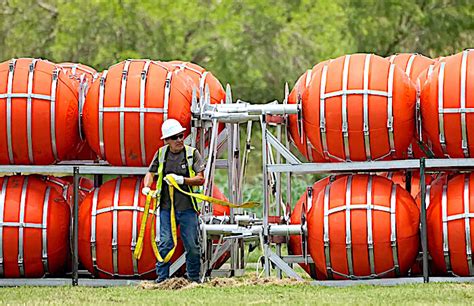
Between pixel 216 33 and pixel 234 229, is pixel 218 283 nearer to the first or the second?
pixel 234 229

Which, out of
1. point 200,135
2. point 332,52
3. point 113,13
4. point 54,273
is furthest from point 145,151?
point 332,52

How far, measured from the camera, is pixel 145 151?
14797mm

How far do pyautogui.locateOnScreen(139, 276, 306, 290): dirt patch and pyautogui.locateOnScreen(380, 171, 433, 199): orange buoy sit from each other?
6.38 feet

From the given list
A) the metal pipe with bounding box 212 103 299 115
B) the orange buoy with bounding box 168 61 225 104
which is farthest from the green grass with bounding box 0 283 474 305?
the orange buoy with bounding box 168 61 225 104

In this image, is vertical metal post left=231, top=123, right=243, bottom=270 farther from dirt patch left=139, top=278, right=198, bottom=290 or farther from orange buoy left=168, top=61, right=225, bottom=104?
dirt patch left=139, top=278, right=198, bottom=290

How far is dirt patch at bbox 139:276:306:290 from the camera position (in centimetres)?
1394

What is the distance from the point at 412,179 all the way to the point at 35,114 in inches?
178

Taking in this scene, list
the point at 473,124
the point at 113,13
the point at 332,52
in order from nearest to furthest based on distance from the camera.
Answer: the point at 473,124
the point at 113,13
the point at 332,52

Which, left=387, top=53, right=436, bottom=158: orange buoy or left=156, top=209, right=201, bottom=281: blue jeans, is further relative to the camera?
left=387, top=53, right=436, bottom=158: orange buoy

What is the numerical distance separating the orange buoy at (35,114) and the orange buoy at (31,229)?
357mm

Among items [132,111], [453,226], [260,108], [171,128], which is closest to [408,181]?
[453,226]

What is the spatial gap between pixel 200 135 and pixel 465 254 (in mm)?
3449

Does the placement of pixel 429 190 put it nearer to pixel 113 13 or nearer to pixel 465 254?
pixel 465 254

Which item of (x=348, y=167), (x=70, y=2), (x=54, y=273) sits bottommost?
(x=54, y=273)
